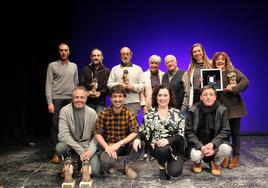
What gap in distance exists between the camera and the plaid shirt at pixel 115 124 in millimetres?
3271

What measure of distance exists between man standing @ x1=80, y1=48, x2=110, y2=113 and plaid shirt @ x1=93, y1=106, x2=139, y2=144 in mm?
725

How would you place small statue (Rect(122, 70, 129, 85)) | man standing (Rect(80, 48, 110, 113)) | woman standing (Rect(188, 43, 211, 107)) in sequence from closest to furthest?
woman standing (Rect(188, 43, 211, 107)) < small statue (Rect(122, 70, 129, 85)) < man standing (Rect(80, 48, 110, 113))

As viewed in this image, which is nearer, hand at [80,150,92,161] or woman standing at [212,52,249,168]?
hand at [80,150,92,161]

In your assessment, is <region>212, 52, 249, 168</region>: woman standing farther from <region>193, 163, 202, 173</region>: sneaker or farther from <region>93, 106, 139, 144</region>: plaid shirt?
<region>93, 106, 139, 144</region>: plaid shirt

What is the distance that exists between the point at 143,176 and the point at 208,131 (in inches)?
33.2

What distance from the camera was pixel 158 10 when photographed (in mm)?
5590

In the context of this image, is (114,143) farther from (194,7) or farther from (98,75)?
(194,7)

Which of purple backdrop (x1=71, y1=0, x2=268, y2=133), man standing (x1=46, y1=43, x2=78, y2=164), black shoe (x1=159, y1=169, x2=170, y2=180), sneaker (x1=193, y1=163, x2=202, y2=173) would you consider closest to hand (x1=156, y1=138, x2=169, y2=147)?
black shoe (x1=159, y1=169, x2=170, y2=180)

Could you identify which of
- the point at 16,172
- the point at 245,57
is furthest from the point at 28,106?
the point at 245,57

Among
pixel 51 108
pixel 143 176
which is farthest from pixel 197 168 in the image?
pixel 51 108

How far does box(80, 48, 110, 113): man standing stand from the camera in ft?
13.0

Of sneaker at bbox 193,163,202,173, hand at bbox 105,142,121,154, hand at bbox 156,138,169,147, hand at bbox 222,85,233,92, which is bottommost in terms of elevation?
sneaker at bbox 193,163,202,173

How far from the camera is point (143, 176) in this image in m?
3.28

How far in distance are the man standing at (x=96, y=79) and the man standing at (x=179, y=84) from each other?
0.79m
